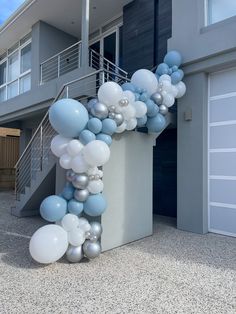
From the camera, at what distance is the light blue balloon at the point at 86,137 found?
384cm

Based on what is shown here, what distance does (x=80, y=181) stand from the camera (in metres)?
3.82

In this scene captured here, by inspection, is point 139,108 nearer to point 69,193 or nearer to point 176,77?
point 176,77

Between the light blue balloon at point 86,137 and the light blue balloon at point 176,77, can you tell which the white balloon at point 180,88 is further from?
the light blue balloon at point 86,137

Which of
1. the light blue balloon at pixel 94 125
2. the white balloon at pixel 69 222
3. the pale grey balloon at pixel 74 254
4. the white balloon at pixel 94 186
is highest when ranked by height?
the light blue balloon at pixel 94 125

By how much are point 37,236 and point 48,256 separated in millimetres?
306

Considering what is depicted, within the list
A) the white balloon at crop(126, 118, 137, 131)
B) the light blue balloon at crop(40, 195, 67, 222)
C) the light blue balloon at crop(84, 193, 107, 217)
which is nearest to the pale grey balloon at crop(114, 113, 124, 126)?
the white balloon at crop(126, 118, 137, 131)

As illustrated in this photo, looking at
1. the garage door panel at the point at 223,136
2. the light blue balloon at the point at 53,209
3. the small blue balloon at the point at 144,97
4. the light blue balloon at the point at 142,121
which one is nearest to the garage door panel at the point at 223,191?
the garage door panel at the point at 223,136

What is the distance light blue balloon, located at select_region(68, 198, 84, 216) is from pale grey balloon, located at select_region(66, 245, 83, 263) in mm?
474

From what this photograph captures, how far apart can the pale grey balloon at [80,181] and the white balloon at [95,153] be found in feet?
0.76

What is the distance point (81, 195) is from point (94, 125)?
3.40 feet

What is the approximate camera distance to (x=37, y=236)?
3584mm

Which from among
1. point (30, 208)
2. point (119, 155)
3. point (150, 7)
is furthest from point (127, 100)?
point (150, 7)

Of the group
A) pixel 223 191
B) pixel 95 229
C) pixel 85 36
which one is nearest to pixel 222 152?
pixel 223 191

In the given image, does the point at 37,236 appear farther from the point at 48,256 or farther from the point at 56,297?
the point at 56,297
